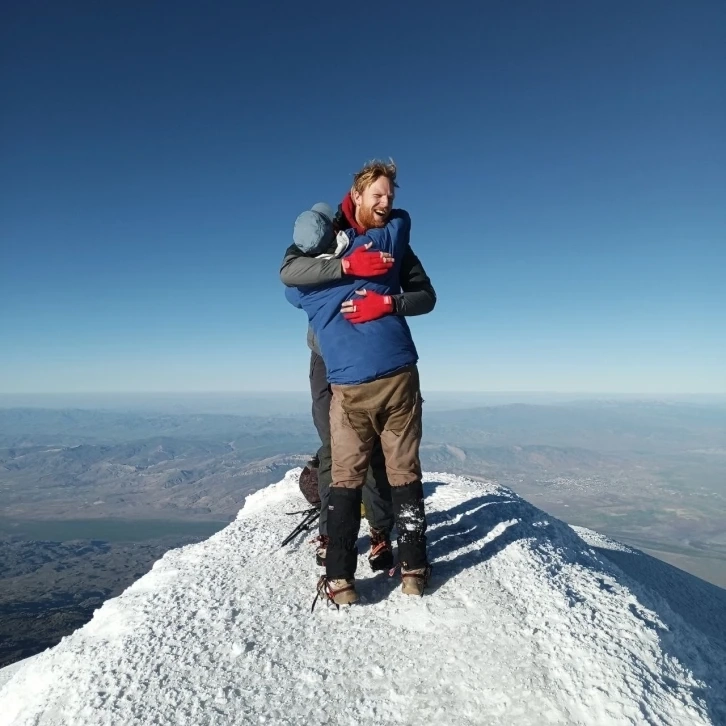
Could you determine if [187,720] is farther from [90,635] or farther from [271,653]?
[90,635]

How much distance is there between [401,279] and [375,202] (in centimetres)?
79

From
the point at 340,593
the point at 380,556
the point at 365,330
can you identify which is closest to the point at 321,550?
the point at 380,556

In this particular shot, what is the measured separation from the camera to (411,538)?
425 cm

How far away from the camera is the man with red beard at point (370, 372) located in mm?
4129

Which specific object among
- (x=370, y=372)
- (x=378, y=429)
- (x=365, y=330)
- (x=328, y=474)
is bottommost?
(x=328, y=474)

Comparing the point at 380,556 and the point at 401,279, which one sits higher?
the point at 401,279

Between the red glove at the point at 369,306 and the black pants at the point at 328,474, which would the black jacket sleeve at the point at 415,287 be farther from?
the black pants at the point at 328,474

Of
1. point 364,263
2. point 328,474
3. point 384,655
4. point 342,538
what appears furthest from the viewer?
point 328,474

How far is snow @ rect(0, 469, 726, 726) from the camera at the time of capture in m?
2.96

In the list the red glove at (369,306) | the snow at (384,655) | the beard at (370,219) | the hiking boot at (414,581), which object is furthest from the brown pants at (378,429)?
the beard at (370,219)

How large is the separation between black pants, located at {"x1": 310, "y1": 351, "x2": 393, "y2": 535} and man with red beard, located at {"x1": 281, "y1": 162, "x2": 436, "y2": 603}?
79cm

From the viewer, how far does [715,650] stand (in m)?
4.43

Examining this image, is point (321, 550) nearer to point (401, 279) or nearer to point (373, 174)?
point (401, 279)

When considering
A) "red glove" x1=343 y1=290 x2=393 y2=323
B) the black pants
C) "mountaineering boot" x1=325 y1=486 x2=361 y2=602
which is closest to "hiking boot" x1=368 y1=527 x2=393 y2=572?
the black pants
